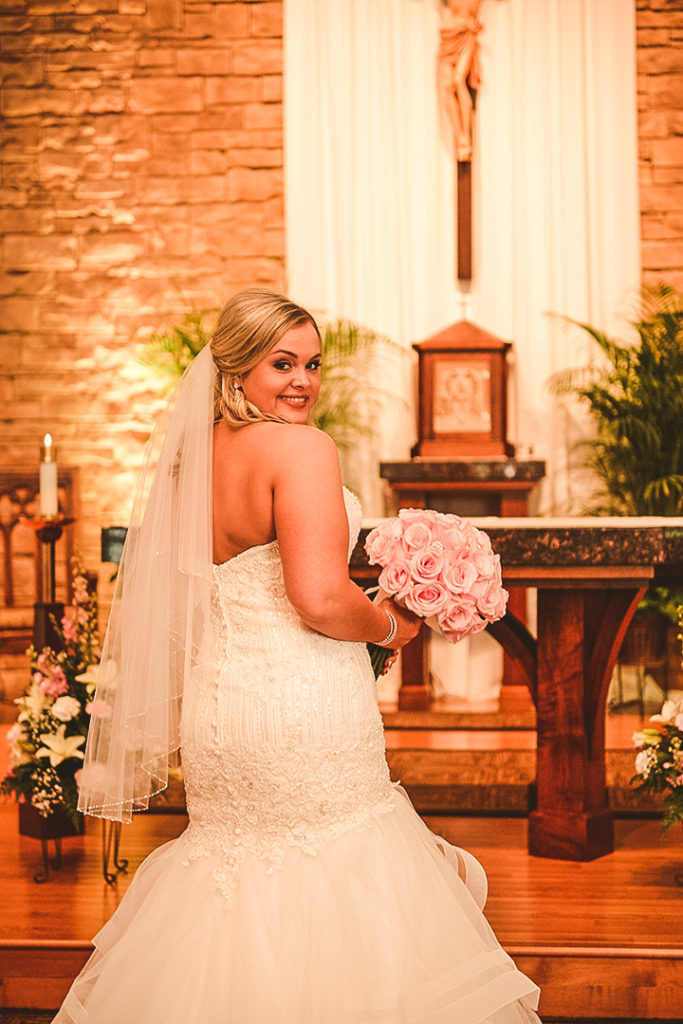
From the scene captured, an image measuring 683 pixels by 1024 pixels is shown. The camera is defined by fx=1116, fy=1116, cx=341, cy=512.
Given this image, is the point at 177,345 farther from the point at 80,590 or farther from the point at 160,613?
the point at 160,613

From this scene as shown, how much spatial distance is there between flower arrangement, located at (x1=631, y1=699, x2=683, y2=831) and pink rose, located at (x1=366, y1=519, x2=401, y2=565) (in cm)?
132

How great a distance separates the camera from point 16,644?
5855mm

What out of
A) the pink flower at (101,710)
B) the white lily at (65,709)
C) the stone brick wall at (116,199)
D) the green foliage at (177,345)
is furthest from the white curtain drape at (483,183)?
the pink flower at (101,710)

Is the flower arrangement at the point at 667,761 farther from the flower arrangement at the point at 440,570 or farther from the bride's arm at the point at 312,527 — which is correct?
the bride's arm at the point at 312,527

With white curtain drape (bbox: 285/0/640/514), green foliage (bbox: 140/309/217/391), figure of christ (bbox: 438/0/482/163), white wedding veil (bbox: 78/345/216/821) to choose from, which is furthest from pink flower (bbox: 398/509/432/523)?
figure of christ (bbox: 438/0/482/163)

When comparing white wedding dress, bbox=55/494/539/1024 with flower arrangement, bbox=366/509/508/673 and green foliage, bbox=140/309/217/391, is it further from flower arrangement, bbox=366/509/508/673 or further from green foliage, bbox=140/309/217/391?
green foliage, bbox=140/309/217/391

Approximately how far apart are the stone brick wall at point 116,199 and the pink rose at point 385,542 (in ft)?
14.7

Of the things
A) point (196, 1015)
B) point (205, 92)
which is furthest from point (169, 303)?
point (196, 1015)

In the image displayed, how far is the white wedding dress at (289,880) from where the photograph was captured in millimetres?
1921

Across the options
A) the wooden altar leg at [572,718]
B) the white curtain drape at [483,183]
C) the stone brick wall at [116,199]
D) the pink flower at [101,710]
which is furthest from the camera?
the stone brick wall at [116,199]

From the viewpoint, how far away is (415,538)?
6.98 ft

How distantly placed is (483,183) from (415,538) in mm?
4686

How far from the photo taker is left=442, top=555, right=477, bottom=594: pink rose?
6.91 feet

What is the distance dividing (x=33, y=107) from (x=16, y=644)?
3.17m
